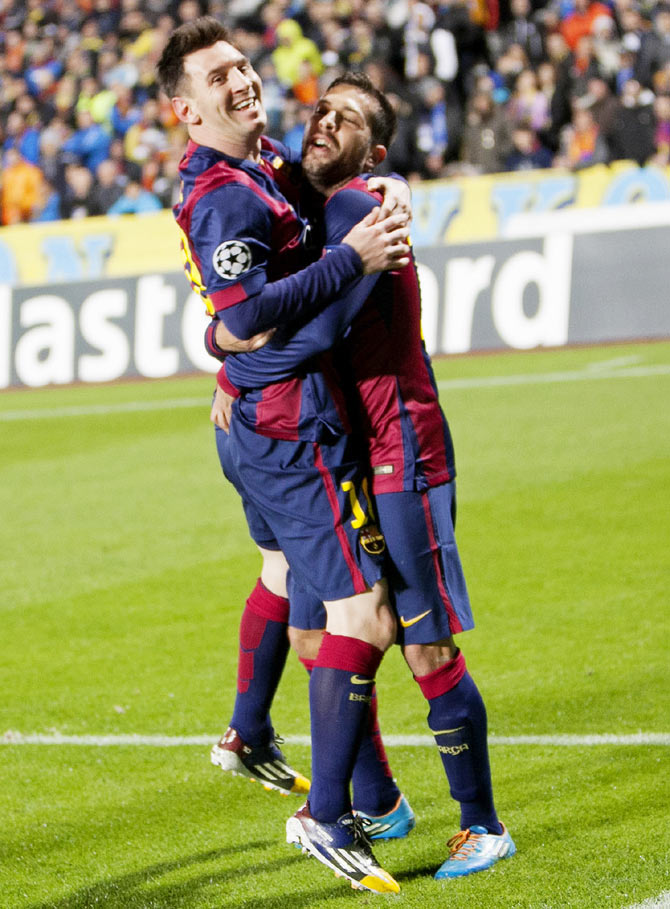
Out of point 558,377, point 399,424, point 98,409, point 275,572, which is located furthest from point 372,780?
point 98,409

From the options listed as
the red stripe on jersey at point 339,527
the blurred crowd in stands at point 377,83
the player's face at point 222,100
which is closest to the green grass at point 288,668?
the red stripe on jersey at point 339,527

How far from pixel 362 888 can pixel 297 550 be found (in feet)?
2.82

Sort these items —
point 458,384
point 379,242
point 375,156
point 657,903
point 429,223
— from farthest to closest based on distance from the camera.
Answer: point 429,223 → point 458,384 → point 375,156 → point 379,242 → point 657,903

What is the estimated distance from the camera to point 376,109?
143 inches

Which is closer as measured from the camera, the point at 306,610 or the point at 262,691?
the point at 306,610

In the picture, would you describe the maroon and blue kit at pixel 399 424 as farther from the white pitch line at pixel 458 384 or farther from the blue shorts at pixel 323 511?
the white pitch line at pixel 458 384

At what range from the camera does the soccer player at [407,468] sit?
3.47 m

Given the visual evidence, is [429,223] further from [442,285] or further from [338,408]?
[338,408]

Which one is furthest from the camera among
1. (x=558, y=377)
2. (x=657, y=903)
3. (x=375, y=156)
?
(x=558, y=377)

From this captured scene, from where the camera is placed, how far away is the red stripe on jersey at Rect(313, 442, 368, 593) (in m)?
3.40

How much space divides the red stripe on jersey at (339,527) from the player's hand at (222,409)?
52 cm

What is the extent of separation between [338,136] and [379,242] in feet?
1.27

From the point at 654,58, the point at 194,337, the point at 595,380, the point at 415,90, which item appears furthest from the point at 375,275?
the point at 415,90

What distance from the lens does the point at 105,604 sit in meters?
6.78
